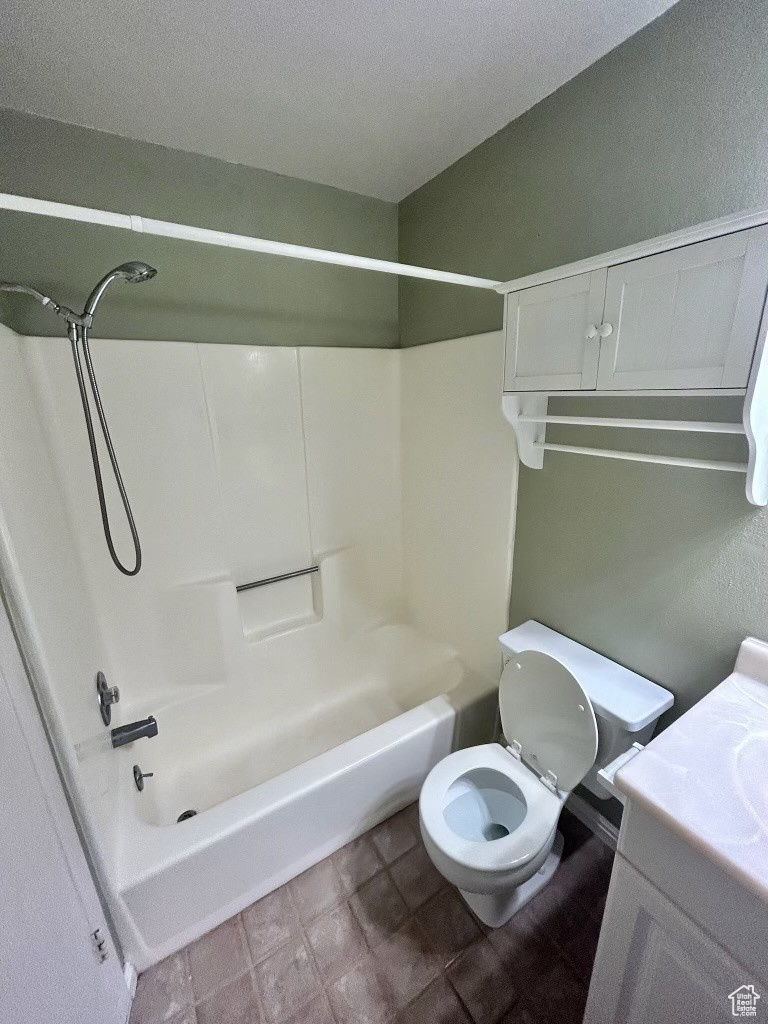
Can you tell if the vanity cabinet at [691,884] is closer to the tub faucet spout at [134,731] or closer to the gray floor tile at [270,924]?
the gray floor tile at [270,924]

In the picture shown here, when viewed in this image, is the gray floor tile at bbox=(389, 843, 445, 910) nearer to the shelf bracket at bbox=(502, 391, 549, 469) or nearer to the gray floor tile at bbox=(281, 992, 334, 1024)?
the gray floor tile at bbox=(281, 992, 334, 1024)

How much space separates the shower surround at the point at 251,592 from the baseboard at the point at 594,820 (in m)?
0.41

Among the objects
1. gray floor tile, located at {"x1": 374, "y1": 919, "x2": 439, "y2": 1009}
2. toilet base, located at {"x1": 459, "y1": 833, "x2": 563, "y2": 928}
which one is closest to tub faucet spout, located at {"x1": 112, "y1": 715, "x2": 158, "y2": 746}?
gray floor tile, located at {"x1": 374, "y1": 919, "x2": 439, "y2": 1009}

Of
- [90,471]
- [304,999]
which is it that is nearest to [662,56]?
[90,471]

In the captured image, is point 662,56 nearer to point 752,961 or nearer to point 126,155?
point 126,155

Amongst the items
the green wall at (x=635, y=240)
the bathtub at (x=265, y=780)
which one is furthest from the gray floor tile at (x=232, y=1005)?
the green wall at (x=635, y=240)

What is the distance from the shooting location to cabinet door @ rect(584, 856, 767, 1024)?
0.62 metres

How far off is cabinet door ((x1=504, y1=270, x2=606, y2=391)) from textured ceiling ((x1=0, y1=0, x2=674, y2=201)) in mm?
592

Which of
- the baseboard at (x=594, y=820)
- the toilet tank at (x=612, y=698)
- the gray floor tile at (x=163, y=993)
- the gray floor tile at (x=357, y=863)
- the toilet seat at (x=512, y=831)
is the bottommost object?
the gray floor tile at (x=357, y=863)

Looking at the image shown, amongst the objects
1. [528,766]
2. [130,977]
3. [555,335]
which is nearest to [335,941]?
[130,977]

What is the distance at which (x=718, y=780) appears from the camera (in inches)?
27.9

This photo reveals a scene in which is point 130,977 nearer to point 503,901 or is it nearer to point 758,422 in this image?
point 503,901

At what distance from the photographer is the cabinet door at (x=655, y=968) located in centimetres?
62

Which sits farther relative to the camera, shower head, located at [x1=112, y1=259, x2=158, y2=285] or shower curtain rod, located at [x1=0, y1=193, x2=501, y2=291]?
shower head, located at [x1=112, y1=259, x2=158, y2=285]
